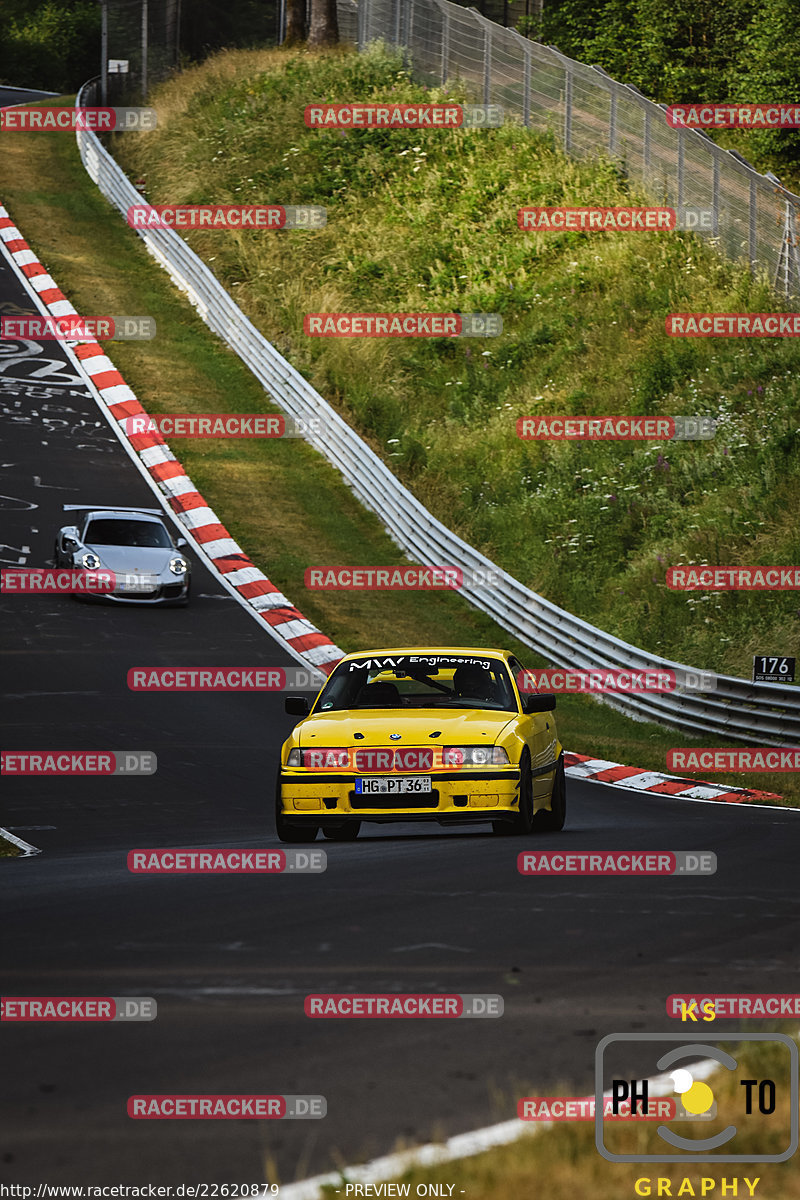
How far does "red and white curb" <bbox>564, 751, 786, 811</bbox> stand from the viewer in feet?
52.2

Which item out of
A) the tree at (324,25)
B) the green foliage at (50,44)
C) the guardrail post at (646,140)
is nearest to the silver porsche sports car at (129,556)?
the guardrail post at (646,140)

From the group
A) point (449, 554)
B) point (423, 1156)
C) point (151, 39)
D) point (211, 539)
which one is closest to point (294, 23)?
point (151, 39)

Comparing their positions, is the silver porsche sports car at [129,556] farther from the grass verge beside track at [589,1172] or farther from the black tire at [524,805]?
the grass verge beside track at [589,1172]

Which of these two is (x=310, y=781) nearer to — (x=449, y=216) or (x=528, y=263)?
(x=528, y=263)

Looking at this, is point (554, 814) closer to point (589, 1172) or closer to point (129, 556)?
point (589, 1172)

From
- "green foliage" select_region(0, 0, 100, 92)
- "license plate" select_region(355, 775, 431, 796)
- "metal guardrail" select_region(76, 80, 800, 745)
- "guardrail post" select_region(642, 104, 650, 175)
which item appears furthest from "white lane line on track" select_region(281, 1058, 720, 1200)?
"green foliage" select_region(0, 0, 100, 92)

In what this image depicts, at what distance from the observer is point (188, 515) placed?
28.5 metres

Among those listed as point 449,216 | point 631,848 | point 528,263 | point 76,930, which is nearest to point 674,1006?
point 76,930

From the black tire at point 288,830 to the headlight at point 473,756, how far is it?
107 cm

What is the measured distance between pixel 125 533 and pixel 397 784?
14.2 m

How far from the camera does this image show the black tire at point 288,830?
10930 mm

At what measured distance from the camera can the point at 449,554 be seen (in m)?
26.3

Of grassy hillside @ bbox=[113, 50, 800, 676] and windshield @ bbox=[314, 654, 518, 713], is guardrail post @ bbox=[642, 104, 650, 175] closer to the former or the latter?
grassy hillside @ bbox=[113, 50, 800, 676]

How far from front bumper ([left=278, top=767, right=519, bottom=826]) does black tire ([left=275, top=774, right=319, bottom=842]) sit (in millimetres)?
40
